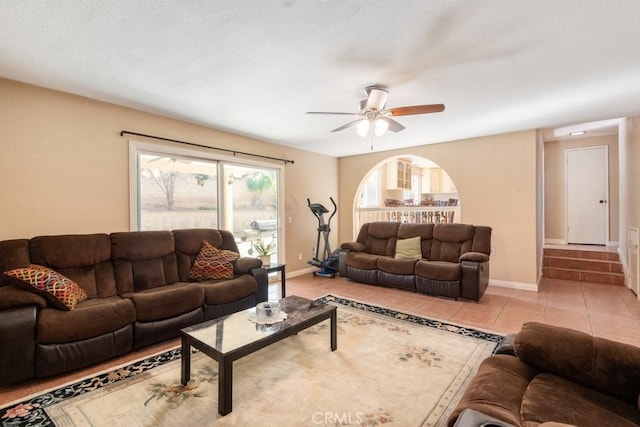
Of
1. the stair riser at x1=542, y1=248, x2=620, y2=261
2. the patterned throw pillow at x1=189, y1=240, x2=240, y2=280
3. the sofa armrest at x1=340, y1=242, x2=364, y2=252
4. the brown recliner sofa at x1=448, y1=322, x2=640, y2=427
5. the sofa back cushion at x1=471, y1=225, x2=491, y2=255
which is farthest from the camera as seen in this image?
the sofa armrest at x1=340, y1=242, x2=364, y2=252

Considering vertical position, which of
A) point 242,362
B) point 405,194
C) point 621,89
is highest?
point 621,89

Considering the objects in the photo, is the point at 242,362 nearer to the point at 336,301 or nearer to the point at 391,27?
the point at 336,301

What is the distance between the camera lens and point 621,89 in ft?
9.72

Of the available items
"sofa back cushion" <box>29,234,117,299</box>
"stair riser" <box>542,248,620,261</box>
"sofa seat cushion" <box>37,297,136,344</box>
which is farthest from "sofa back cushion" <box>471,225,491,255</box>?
"sofa back cushion" <box>29,234,117,299</box>

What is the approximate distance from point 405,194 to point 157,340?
770 centimetres

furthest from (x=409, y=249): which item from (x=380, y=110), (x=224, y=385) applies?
(x=224, y=385)

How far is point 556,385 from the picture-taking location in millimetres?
1336

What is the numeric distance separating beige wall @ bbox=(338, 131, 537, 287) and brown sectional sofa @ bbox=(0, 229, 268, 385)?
3659mm

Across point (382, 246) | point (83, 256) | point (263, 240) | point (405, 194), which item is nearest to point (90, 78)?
point (83, 256)

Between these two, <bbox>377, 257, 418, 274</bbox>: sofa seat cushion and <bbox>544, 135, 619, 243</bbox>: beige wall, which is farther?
<bbox>544, 135, 619, 243</bbox>: beige wall

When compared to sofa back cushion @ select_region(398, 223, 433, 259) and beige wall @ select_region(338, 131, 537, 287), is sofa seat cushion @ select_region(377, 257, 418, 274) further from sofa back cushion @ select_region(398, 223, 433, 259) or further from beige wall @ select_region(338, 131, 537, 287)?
beige wall @ select_region(338, 131, 537, 287)

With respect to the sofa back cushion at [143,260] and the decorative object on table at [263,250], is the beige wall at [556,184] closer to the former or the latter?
the decorative object on table at [263,250]

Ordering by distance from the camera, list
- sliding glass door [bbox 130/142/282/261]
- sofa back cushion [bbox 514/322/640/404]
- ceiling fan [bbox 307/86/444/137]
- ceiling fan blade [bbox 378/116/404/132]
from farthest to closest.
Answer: sliding glass door [bbox 130/142/282/261] < ceiling fan blade [bbox 378/116/404/132] < ceiling fan [bbox 307/86/444/137] < sofa back cushion [bbox 514/322/640/404]
